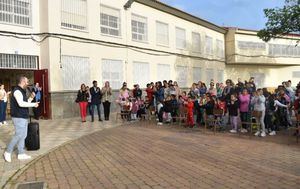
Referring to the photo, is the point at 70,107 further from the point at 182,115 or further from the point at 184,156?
the point at 184,156

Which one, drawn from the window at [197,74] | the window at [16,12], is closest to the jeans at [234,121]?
the window at [16,12]

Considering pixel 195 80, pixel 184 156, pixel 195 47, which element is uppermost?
pixel 195 47

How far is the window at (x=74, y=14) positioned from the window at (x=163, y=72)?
8699 mm

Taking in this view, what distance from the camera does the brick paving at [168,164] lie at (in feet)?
24.2

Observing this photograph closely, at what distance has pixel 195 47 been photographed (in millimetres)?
35406

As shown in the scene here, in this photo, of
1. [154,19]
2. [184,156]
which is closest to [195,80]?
[154,19]

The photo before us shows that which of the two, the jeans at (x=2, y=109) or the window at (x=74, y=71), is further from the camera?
the window at (x=74, y=71)

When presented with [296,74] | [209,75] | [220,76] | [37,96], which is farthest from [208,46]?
[37,96]

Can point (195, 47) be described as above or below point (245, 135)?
above

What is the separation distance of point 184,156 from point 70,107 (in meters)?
11.8

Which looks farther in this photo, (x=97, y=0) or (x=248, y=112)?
(x=97, y=0)

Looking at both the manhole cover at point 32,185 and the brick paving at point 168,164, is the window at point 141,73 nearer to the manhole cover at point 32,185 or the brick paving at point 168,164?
the brick paving at point 168,164

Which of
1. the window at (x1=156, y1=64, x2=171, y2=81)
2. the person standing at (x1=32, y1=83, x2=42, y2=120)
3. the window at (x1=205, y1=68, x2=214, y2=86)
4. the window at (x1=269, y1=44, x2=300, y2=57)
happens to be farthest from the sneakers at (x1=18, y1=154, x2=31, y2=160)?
the window at (x1=269, y1=44, x2=300, y2=57)

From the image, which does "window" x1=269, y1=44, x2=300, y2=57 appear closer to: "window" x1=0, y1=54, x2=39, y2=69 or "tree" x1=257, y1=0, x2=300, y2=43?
"tree" x1=257, y1=0, x2=300, y2=43
